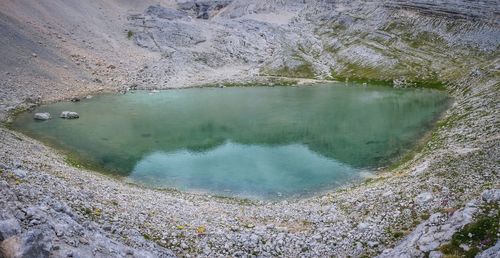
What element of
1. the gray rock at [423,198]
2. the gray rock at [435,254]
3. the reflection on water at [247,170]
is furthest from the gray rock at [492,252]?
the reflection on water at [247,170]

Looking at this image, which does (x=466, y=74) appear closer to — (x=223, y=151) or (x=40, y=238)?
(x=223, y=151)

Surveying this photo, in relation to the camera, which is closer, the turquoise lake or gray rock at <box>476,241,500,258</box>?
gray rock at <box>476,241,500,258</box>

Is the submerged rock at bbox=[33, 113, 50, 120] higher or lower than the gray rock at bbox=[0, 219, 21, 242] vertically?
lower

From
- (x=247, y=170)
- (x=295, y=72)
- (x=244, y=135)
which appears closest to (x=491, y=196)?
(x=247, y=170)

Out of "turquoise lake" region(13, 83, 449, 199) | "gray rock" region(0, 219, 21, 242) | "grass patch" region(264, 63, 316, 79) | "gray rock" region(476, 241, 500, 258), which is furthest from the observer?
"grass patch" region(264, 63, 316, 79)

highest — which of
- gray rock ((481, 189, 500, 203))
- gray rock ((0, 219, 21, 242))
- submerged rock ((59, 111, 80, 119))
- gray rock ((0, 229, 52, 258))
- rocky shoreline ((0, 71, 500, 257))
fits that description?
gray rock ((481, 189, 500, 203))

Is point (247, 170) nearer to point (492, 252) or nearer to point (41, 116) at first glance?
point (492, 252)

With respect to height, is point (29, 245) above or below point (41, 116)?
above

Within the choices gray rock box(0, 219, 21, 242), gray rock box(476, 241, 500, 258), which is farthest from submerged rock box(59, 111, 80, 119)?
gray rock box(476, 241, 500, 258)

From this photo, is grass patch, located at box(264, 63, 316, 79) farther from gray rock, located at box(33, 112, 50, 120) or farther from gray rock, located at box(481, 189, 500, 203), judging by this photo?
gray rock, located at box(481, 189, 500, 203)
